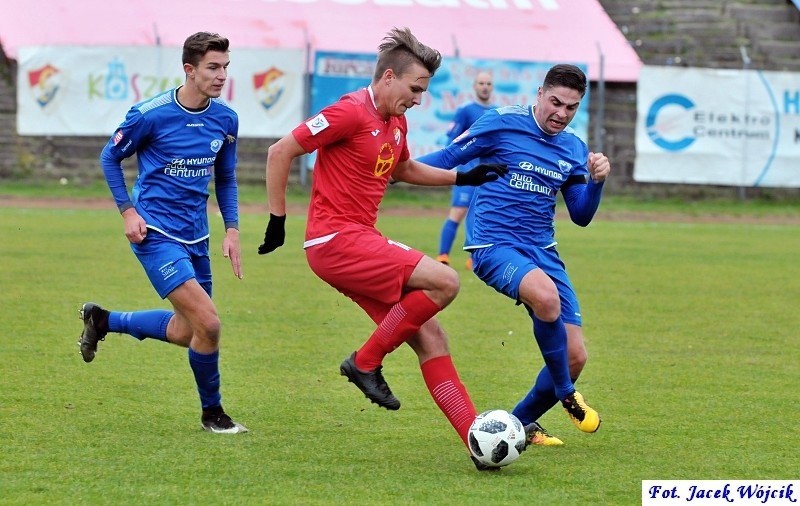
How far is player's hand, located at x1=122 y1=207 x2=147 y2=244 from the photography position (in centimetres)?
603

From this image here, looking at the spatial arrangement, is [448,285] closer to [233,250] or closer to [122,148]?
[233,250]

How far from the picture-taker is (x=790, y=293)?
12.1 meters

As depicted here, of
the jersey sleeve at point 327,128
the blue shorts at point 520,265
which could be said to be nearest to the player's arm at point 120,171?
the jersey sleeve at point 327,128

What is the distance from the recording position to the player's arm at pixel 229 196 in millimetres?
6426

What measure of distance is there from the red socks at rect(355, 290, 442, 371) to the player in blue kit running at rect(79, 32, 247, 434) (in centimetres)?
93

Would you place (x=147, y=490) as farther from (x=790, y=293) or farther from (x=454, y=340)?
(x=790, y=293)

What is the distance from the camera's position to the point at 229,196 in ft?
21.6

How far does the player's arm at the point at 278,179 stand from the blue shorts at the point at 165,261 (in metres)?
0.67

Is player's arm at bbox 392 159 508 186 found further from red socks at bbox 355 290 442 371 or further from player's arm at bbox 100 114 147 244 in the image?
player's arm at bbox 100 114 147 244

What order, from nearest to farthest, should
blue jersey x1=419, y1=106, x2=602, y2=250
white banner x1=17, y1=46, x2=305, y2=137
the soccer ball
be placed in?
1. the soccer ball
2. blue jersey x1=419, y1=106, x2=602, y2=250
3. white banner x1=17, y1=46, x2=305, y2=137

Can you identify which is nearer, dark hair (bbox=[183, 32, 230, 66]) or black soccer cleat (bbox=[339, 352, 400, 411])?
black soccer cleat (bbox=[339, 352, 400, 411])

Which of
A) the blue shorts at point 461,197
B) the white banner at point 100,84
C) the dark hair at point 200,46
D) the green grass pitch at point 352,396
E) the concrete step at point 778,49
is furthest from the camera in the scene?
the concrete step at point 778,49

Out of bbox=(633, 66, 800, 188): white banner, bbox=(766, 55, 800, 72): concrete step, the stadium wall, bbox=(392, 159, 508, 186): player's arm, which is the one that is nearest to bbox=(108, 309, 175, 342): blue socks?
bbox=(392, 159, 508, 186): player's arm

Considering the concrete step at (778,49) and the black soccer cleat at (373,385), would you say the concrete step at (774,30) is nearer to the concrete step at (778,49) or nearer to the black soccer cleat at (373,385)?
the concrete step at (778,49)
